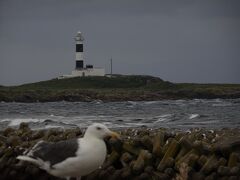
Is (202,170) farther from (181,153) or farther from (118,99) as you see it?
(118,99)

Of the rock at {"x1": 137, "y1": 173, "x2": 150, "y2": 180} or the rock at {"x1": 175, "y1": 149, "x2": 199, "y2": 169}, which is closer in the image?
the rock at {"x1": 175, "y1": 149, "x2": 199, "y2": 169}

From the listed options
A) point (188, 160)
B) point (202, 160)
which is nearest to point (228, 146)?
point (202, 160)

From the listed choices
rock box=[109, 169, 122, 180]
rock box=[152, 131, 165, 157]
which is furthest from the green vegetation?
rock box=[109, 169, 122, 180]

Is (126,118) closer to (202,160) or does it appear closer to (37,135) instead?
(37,135)

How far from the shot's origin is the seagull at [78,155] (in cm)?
891

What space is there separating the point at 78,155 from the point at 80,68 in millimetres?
107299

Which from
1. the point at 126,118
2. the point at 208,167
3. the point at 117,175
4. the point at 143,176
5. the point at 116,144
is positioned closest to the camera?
the point at 208,167

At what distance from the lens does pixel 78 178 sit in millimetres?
9438

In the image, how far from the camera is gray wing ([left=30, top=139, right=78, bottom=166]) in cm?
916

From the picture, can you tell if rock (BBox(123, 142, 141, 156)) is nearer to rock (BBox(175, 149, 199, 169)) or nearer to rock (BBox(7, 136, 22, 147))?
rock (BBox(175, 149, 199, 169))

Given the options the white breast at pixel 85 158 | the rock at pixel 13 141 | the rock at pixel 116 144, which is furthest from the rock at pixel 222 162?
the rock at pixel 13 141

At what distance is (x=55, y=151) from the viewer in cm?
940

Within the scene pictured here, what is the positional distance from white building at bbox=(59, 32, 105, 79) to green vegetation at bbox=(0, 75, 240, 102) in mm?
1365

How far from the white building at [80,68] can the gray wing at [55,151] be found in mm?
98084
